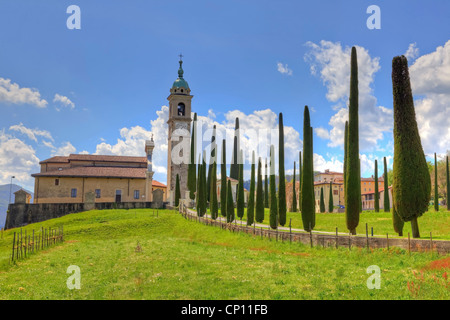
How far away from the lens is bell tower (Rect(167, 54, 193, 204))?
214ft

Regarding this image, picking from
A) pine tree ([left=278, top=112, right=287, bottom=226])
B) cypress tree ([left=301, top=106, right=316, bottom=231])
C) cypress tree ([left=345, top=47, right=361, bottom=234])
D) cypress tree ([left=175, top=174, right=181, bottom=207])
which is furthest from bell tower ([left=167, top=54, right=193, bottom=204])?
cypress tree ([left=345, top=47, right=361, bottom=234])

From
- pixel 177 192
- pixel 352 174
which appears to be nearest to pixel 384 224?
pixel 352 174

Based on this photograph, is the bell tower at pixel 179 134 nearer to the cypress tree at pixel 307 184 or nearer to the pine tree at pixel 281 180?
the pine tree at pixel 281 180

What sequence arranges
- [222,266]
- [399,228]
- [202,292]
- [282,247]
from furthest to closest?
[399,228] < [282,247] < [222,266] < [202,292]

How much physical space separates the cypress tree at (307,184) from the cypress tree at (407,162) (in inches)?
346

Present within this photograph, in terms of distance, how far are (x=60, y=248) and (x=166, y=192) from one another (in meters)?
43.4

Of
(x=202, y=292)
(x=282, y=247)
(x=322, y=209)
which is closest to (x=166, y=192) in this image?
(x=322, y=209)

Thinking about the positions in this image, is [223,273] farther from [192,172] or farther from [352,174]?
[192,172]

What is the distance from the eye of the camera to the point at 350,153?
25562 mm

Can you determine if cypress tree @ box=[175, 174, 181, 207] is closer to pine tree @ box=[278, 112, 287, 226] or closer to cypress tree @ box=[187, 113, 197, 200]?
cypress tree @ box=[187, 113, 197, 200]

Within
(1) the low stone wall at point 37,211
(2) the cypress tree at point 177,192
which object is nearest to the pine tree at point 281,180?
(2) the cypress tree at point 177,192

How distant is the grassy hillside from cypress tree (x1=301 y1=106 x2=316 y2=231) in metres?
5.58

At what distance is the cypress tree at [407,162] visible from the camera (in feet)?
69.6
